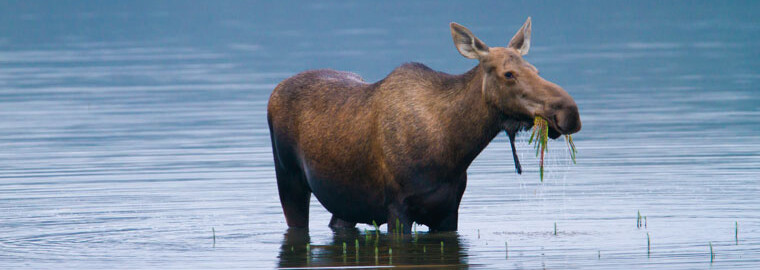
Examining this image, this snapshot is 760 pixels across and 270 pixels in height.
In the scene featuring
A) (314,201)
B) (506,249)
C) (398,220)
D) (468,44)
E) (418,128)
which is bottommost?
(506,249)

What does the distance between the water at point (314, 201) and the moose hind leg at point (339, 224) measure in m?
0.15

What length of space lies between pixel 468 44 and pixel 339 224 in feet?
9.52

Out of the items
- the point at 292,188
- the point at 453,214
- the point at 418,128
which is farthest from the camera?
the point at 292,188

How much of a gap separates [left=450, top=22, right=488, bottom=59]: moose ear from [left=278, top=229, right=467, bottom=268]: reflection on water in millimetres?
1569

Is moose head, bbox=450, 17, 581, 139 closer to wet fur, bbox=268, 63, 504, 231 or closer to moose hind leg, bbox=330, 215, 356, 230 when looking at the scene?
wet fur, bbox=268, 63, 504, 231

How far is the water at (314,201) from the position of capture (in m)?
12.9

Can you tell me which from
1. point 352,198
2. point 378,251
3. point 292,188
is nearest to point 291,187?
point 292,188

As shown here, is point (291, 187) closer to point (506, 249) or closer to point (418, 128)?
point (418, 128)

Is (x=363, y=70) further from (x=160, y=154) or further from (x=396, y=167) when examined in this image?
(x=396, y=167)

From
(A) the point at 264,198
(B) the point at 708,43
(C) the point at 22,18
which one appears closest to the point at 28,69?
(B) the point at 708,43

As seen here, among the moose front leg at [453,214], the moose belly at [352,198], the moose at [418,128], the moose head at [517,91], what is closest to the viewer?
the moose head at [517,91]

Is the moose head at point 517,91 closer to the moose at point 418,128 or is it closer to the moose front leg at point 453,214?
the moose at point 418,128

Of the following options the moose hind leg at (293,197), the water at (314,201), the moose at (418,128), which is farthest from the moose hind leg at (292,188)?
the moose at (418,128)

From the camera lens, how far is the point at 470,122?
12383 mm
